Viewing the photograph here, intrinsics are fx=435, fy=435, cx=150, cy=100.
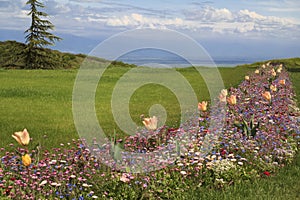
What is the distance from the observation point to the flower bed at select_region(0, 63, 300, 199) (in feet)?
15.7

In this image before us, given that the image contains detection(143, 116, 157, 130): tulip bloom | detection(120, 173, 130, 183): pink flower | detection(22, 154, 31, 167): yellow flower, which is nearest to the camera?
detection(22, 154, 31, 167): yellow flower

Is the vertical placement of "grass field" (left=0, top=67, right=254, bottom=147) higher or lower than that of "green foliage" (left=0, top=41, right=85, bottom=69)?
lower

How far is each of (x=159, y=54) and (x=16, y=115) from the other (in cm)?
533

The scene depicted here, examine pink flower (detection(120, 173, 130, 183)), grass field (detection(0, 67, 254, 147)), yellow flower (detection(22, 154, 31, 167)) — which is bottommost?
grass field (detection(0, 67, 254, 147))

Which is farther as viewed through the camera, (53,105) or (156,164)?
(53,105)

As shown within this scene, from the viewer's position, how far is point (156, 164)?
538 cm

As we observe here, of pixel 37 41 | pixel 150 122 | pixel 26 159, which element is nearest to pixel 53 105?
pixel 150 122

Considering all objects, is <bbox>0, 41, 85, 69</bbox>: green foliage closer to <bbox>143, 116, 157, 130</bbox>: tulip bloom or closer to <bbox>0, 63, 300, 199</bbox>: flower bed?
<bbox>0, 63, 300, 199</bbox>: flower bed

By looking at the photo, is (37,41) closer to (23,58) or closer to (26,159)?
(23,58)

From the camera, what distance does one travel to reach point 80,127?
8562 millimetres

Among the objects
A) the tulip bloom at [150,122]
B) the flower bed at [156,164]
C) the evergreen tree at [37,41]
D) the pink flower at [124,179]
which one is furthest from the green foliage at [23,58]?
the pink flower at [124,179]

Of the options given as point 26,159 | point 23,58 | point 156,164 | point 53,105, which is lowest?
point 53,105

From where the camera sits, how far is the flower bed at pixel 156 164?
4773mm

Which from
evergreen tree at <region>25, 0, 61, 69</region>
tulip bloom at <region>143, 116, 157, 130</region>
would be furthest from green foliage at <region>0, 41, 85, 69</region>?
tulip bloom at <region>143, 116, 157, 130</region>
